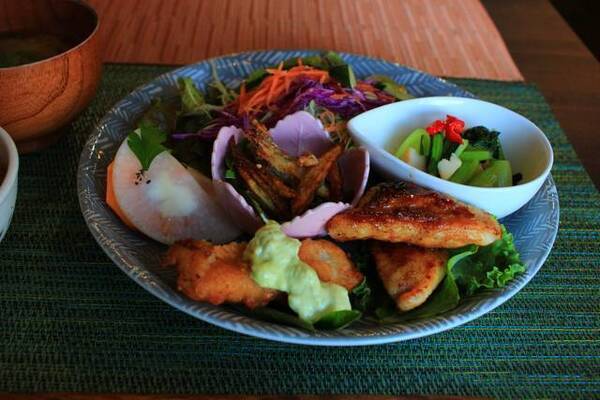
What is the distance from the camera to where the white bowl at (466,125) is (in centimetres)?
143

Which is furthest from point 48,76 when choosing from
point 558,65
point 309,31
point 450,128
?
point 558,65

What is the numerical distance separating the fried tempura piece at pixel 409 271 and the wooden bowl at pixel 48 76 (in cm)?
97

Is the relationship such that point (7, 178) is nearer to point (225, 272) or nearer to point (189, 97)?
point (225, 272)

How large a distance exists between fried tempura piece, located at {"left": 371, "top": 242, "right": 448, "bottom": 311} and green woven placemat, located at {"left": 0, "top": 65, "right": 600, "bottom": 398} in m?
0.13

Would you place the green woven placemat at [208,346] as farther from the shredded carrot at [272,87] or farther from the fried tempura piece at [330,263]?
the shredded carrot at [272,87]

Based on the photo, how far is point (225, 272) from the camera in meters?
1.12

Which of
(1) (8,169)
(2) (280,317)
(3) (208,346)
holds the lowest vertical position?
(3) (208,346)

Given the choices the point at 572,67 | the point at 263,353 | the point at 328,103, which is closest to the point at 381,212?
the point at 263,353

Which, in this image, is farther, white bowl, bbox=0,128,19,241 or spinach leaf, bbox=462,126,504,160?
spinach leaf, bbox=462,126,504,160

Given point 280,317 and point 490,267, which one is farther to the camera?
point 490,267

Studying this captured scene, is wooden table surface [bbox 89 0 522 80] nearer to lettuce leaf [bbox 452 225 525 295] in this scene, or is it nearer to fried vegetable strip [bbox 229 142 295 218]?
fried vegetable strip [bbox 229 142 295 218]

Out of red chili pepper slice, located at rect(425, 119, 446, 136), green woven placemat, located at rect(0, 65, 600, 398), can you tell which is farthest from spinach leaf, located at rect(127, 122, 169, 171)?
red chili pepper slice, located at rect(425, 119, 446, 136)

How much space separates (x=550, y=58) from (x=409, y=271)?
1.83 metres

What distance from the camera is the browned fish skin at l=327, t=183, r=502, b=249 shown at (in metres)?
1.23
